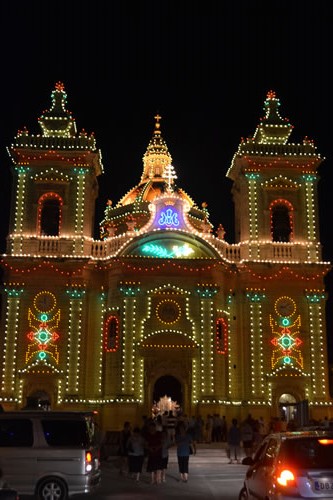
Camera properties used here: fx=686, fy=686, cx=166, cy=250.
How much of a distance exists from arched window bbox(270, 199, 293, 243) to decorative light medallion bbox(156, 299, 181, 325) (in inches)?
272

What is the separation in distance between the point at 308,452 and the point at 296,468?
0.43 metres

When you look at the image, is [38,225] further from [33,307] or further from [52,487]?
[52,487]

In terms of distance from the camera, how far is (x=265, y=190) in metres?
37.9

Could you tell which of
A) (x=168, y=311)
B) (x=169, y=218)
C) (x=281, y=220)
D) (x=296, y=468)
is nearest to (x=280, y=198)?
(x=281, y=220)

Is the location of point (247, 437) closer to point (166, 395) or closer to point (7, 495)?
point (7, 495)

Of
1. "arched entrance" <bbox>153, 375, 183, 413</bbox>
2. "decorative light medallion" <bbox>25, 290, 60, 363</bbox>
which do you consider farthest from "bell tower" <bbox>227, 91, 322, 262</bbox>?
"decorative light medallion" <bbox>25, 290, 60, 363</bbox>

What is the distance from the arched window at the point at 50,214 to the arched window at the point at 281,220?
11.7 metres

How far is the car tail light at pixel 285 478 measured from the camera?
931 centimetres

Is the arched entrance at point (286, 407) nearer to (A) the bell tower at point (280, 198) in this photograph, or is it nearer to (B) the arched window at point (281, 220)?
(A) the bell tower at point (280, 198)

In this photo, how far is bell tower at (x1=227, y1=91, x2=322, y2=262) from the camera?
3712 centimetres

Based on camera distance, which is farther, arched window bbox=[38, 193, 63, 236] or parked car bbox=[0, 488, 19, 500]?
arched window bbox=[38, 193, 63, 236]

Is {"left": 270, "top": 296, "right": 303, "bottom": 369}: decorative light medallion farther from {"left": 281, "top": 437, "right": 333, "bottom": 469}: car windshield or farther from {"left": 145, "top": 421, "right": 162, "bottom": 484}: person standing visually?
{"left": 281, "top": 437, "right": 333, "bottom": 469}: car windshield

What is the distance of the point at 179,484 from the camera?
1773 cm

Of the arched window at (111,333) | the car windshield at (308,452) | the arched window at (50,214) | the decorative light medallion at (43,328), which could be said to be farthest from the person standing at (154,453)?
the arched window at (50,214)
